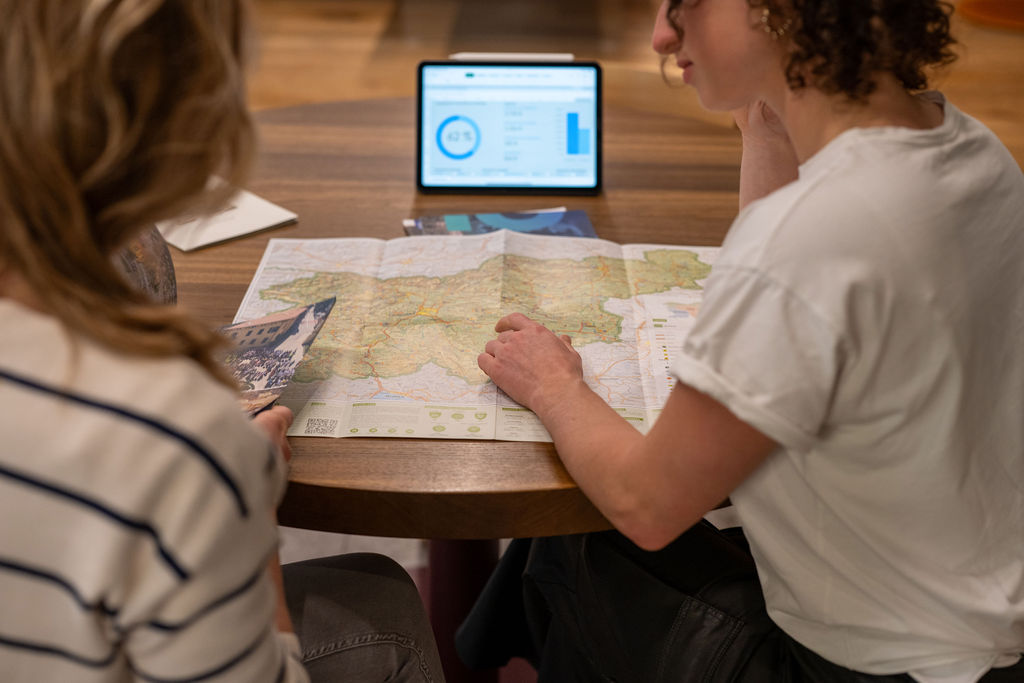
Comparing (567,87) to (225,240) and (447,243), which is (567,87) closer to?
(447,243)

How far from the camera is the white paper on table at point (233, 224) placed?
1372 millimetres

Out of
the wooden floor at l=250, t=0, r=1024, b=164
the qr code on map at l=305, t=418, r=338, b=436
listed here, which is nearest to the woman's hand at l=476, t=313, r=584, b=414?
the qr code on map at l=305, t=418, r=338, b=436

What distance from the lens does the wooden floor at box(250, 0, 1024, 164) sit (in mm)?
4238

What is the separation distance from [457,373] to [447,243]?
0.34m

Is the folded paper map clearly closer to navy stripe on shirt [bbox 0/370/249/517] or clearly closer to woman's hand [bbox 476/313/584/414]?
woman's hand [bbox 476/313/584/414]

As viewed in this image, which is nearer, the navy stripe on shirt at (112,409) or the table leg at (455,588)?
the navy stripe on shirt at (112,409)

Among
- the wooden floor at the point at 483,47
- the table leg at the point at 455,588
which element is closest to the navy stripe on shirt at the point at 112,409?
the table leg at the point at 455,588

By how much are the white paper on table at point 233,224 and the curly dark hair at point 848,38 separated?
81 centimetres

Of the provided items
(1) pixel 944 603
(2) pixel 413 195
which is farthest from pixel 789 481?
(2) pixel 413 195

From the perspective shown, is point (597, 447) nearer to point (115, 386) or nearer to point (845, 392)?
point (845, 392)

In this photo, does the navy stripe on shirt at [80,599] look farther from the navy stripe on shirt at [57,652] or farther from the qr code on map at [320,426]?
the qr code on map at [320,426]

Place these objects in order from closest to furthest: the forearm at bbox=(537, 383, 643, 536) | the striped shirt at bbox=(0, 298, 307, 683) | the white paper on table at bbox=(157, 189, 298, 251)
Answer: the striped shirt at bbox=(0, 298, 307, 683) < the forearm at bbox=(537, 383, 643, 536) < the white paper on table at bbox=(157, 189, 298, 251)

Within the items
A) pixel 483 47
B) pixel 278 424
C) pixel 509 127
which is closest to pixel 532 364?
pixel 278 424

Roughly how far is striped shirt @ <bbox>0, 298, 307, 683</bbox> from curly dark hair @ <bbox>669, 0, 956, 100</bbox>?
23.0 inches
